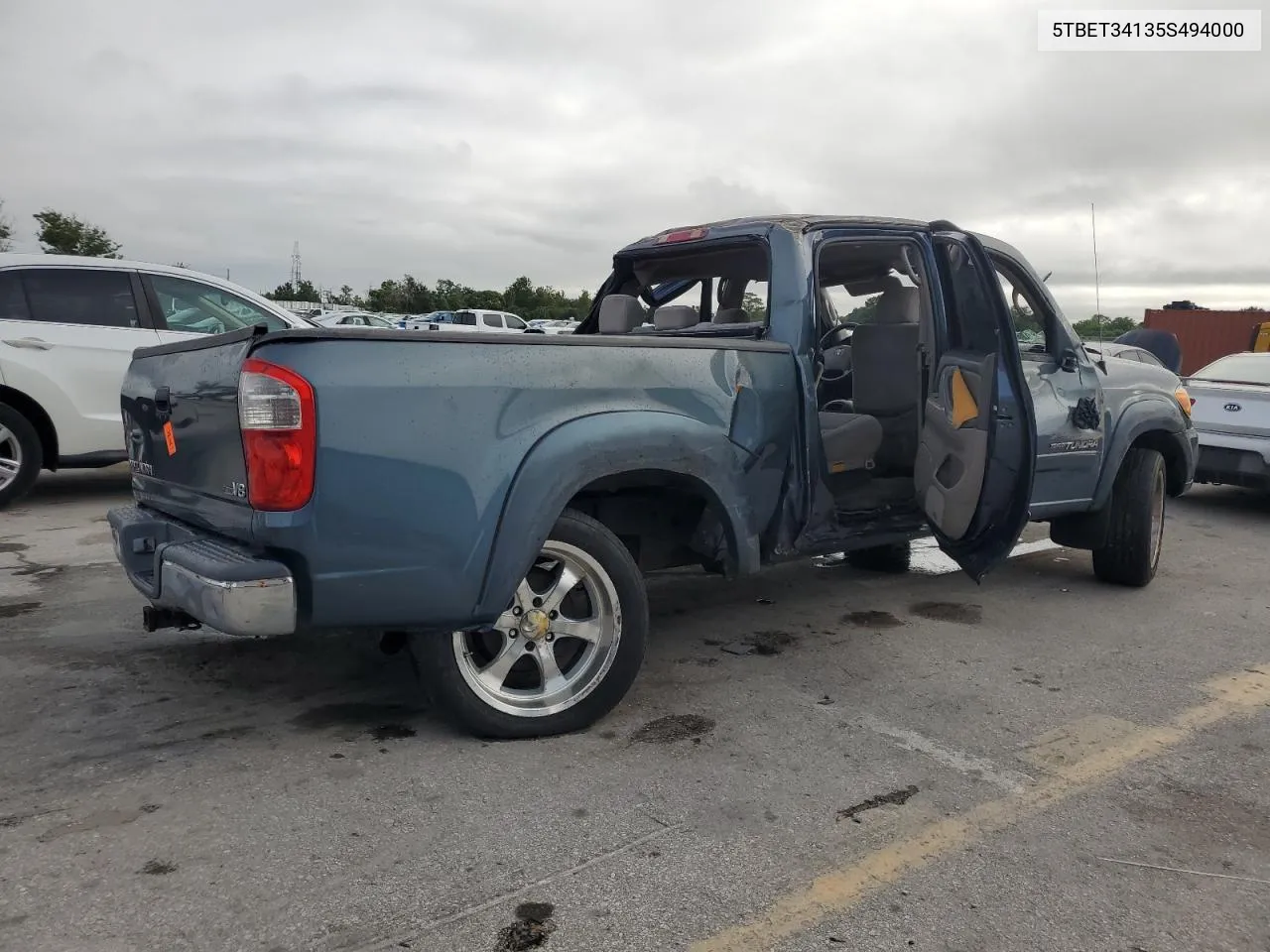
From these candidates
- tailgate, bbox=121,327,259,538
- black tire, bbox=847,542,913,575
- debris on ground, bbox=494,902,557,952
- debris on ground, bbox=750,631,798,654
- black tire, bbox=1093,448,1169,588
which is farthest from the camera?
black tire, bbox=847,542,913,575

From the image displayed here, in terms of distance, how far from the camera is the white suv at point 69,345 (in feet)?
22.9

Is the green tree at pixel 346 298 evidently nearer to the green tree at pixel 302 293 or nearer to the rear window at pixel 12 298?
the green tree at pixel 302 293

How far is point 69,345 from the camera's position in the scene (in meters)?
7.16

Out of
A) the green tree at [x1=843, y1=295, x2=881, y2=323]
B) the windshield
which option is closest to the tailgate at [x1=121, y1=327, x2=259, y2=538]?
the green tree at [x1=843, y1=295, x2=881, y2=323]

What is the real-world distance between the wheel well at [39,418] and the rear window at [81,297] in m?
0.58

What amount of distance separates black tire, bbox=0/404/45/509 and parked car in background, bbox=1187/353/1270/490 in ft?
29.8

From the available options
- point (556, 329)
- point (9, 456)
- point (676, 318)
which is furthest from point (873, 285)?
point (556, 329)

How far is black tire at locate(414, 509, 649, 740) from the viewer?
3.21m

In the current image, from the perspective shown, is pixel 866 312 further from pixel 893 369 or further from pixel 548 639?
pixel 548 639

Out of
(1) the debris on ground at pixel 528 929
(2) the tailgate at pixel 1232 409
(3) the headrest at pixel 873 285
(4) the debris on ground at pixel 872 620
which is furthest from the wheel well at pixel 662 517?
(2) the tailgate at pixel 1232 409

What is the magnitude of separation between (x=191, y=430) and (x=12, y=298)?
16.1 feet

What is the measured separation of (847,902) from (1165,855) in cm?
95

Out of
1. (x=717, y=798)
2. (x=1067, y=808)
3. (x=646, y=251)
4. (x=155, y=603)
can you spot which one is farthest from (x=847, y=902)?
(x=646, y=251)

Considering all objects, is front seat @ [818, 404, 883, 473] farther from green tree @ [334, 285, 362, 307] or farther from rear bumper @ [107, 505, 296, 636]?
green tree @ [334, 285, 362, 307]
